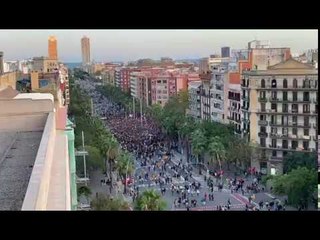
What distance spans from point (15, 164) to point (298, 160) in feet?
21.6

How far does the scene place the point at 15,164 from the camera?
3186mm

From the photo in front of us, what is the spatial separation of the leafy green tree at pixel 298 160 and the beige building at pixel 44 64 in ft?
31.8

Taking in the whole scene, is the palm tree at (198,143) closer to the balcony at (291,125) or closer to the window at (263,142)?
the window at (263,142)

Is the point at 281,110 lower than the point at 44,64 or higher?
lower

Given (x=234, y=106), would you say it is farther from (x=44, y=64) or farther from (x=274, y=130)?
(x=44, y=64)

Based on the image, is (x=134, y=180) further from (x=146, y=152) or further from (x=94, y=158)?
(x=146, y=152)

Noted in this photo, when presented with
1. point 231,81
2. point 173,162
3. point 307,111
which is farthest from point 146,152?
point 307,111

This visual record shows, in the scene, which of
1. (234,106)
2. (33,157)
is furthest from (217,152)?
(33,157)

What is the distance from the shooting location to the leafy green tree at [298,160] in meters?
8.95

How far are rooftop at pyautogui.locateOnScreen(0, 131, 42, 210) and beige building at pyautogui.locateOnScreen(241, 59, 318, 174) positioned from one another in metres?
5.80

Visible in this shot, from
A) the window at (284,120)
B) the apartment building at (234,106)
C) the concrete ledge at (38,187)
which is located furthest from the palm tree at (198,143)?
the concrete ledge at (38,187)

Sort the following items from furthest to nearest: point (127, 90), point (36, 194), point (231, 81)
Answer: point (127, 90)
point (231, 81)
point (36, 194)
